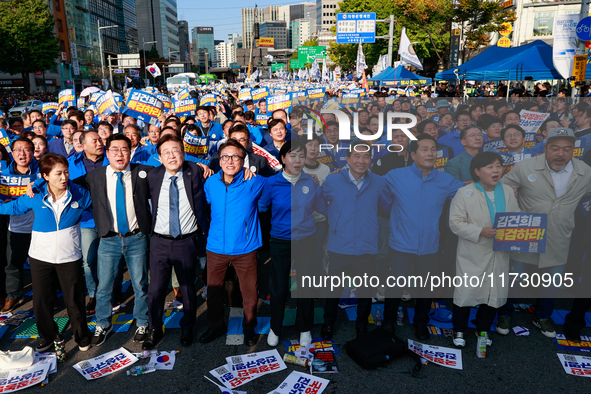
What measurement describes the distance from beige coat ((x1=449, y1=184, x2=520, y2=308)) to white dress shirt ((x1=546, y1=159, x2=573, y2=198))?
29.2 inches

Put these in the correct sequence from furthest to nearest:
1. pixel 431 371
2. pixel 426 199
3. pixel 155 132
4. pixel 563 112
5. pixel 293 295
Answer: pixel 563 112, pixel 155 132, pixel 293 295, pixel 426 199, pixel 431 371

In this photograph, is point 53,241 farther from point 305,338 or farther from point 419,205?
point 419,205

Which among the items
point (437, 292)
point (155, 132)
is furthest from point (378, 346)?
point (155, 132)

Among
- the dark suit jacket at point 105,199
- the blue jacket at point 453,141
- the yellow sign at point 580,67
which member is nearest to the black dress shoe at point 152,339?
the dark suit jacket at point 105,199

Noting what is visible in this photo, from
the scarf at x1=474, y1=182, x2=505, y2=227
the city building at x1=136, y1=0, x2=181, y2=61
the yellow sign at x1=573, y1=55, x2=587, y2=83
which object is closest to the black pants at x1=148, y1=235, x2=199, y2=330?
the scarf at x1=474, y1=182, x2=505, y2=227

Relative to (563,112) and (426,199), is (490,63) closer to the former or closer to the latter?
(563,112)

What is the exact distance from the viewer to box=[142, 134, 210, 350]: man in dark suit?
14.1 ft

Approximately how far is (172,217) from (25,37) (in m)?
46.8

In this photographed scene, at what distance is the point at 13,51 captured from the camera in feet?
135

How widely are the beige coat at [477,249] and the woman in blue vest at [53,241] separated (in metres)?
3.76

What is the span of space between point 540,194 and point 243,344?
11.8ft

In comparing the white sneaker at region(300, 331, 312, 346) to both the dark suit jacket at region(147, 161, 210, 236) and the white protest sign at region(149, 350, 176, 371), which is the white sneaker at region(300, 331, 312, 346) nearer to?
the white protest sign at region(149, 350, 176, 371)

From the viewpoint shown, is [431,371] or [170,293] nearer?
[431,371]

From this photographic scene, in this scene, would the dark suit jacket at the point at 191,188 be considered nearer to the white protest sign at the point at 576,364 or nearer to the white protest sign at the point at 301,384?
the white protest sign at the point at 301,384
